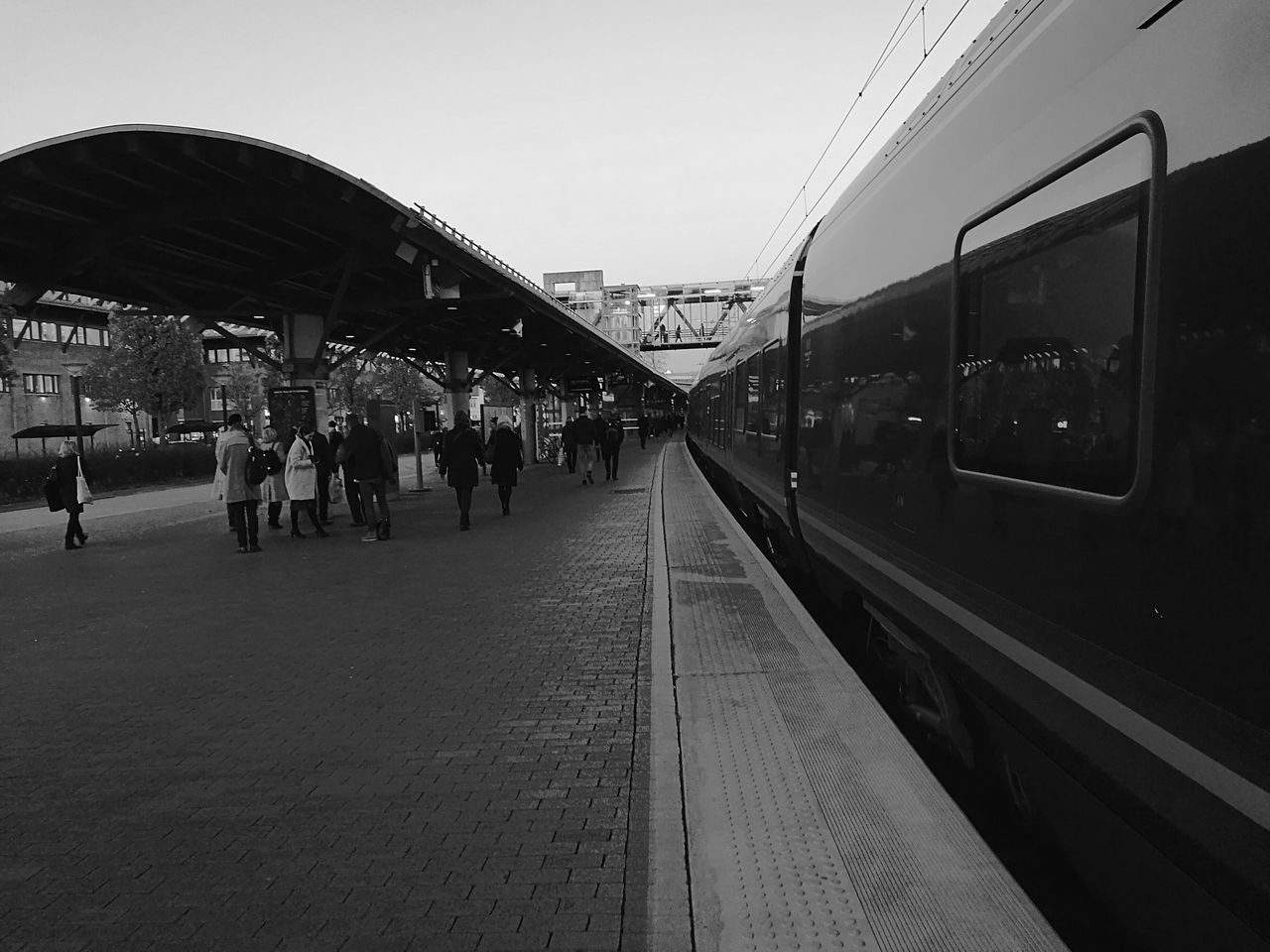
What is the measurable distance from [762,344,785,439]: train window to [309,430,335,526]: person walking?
7.84 metres

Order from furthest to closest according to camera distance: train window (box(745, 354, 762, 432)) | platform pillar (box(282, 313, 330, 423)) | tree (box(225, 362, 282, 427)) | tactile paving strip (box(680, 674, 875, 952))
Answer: tree (box(225, 362, 282, 427))
platform pillar (box(282, 313, 330, 423))
train window (box(745, 354, 762, 432))
tactile paving strip (box(680, 674, 875, 952))

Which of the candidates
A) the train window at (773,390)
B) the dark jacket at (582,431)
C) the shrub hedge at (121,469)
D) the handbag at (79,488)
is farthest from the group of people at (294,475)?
the shrub hedge at (121,469)

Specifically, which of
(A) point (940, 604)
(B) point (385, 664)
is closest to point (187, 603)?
(B) point (385, 664)

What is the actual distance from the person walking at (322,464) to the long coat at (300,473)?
69.9 inches

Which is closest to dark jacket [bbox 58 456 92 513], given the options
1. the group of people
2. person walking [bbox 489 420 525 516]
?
the group of people

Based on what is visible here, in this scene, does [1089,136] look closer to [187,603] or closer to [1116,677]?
[1116,677]

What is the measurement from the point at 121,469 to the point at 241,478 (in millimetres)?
17454

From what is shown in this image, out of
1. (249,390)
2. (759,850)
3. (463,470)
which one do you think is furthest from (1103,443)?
(249,390)

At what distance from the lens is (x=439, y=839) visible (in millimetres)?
3793

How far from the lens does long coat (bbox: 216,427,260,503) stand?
12898 mm

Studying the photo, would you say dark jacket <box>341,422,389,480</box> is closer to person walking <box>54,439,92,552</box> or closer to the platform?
person walking <box>54,439,92,552</box>

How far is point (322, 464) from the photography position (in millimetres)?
15805

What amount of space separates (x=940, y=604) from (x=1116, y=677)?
147cm

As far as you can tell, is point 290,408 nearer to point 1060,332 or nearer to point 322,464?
point 322,464
